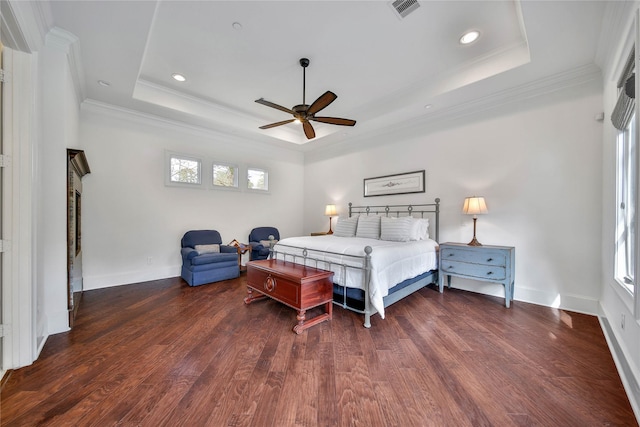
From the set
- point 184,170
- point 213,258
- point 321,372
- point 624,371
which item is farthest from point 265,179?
point 624,371

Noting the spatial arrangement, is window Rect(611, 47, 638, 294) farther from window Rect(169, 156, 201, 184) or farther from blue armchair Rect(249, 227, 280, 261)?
window Rect(169, 156, 201, 184)

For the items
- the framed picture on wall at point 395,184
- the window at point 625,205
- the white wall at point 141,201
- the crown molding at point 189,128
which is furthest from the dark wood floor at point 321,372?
the crown molding at point 189,128

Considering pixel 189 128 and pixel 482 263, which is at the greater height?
pixel 189 128

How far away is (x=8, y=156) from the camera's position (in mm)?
1842

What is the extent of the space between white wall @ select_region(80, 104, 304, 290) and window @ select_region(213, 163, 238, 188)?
17 centimetres

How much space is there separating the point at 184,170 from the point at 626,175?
20.2ft

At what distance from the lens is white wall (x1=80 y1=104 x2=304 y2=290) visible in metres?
3.88

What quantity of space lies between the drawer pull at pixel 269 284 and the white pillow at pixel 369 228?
1926mm

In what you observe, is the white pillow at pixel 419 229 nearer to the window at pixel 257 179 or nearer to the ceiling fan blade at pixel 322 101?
the ceiling fan blade at pixel 322 101

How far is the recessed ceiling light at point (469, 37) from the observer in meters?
2.71

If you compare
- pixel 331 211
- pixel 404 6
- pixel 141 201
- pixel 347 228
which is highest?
pixel 404 6

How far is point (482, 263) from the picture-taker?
131 inches

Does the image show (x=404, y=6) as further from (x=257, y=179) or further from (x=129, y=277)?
(x=129, y=277)


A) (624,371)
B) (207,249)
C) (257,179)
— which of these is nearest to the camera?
(624,371)
